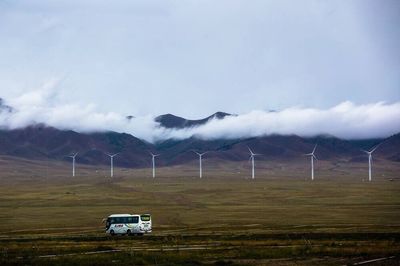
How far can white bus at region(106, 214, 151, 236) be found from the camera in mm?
83750

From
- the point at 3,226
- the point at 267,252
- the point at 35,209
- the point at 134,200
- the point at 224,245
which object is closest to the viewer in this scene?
the point at 267,252

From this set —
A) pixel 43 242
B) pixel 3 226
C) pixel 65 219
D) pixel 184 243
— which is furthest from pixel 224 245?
pixel 65 219

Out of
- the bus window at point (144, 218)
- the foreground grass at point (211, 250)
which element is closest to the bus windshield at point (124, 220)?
the bus window at point (144, 218)

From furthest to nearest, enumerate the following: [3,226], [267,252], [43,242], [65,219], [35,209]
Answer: [35,209]
[65,219]
[3,226]
[43,242]
[267,252]

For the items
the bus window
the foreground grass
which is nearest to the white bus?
the bus window

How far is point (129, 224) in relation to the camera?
277 ft

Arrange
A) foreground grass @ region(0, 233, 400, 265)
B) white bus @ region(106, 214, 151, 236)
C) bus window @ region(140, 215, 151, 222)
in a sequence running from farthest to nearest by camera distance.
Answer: bus window @ region(140, 215, 151, 222) → white bus @ region(106, 214, 151, 236) → foreground grass @ region(0, 233, 400, 265)

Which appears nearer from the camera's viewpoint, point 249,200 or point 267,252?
point 267,252

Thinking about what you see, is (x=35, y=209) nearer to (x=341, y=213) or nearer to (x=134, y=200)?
(x=134, y=200)

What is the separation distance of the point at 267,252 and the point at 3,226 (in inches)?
2313

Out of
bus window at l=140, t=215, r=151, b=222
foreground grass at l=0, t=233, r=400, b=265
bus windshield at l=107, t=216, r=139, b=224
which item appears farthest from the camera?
bus windshield at l=107, t=216, r=139, b=224

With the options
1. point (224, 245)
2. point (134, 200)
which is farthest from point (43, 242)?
point (134, 200)

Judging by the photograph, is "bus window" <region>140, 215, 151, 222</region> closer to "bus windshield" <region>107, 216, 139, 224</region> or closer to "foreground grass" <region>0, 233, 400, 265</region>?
"bus windshield" <region>107, 216, 139, 224</region>

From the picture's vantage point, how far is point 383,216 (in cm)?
11075
